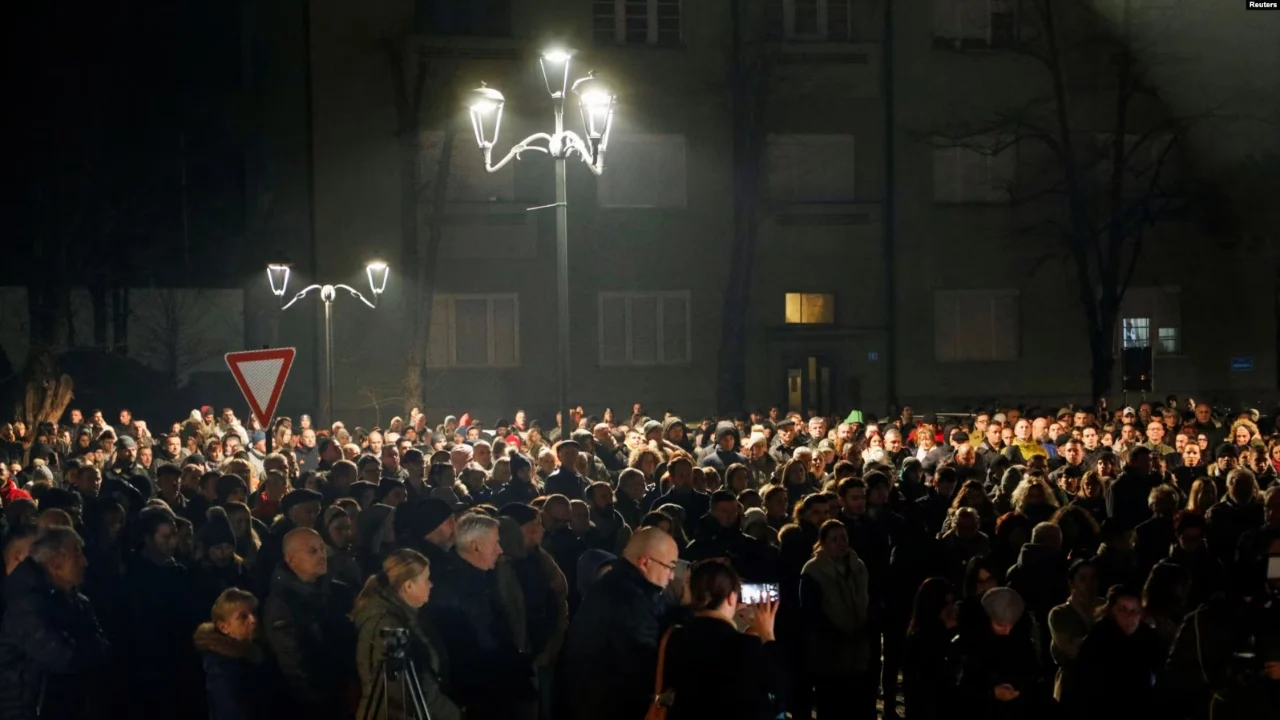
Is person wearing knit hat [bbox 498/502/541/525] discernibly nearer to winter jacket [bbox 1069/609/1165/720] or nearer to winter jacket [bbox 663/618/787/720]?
winter jacket [bbox 663/618/787/720]

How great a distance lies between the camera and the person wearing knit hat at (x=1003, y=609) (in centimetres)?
841

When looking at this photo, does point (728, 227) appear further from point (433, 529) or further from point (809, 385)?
point (433, 529)

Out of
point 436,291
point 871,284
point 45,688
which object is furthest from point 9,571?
point 871,284

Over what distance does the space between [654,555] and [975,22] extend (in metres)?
31.2

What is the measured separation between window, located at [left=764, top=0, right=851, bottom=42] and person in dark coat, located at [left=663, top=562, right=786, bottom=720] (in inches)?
1194

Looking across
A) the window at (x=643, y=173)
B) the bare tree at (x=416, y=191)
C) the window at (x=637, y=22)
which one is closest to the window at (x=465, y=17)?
the bare tree at (x=416, y=191)

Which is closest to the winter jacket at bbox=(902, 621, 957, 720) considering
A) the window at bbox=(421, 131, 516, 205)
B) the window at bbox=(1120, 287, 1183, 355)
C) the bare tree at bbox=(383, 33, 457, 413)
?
the bare tree at bbox=(383, 33, 457, 413)

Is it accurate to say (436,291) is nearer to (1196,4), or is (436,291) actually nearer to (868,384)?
(868,384)

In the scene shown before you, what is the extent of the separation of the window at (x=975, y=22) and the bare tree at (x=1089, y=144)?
259 millimetres

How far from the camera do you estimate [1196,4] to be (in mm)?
36625

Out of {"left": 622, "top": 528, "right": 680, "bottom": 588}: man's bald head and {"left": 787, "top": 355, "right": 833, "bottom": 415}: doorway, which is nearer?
{"left": 622, "top": 528, "right": 680, "bottom": 588}: man's bald head

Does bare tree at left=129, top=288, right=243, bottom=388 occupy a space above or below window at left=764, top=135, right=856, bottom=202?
below

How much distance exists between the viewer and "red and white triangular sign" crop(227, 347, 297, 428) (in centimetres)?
1285

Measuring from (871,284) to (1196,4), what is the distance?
36.6ft
